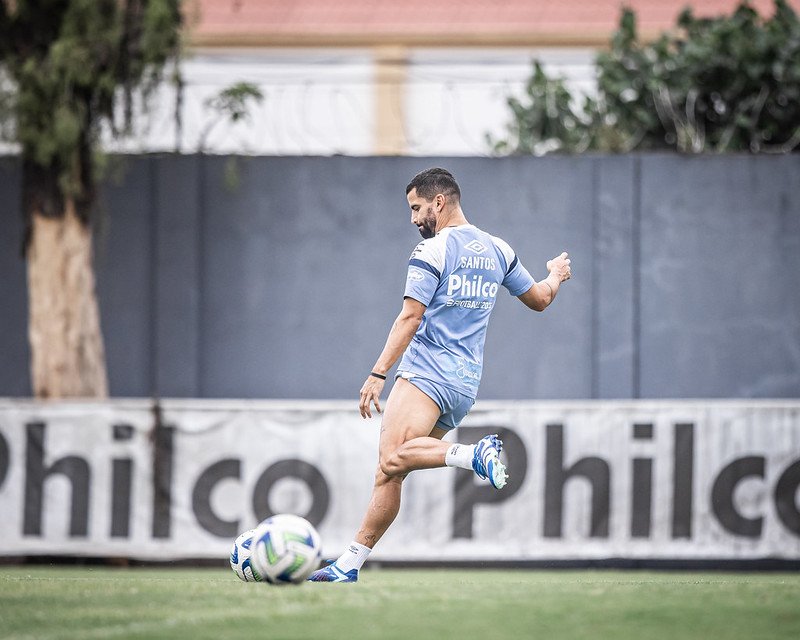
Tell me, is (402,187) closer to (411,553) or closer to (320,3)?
(411,553)

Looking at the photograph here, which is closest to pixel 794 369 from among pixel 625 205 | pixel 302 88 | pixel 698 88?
pixel 625 205

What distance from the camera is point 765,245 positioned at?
13.2 metres

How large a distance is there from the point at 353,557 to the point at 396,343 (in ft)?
3.96

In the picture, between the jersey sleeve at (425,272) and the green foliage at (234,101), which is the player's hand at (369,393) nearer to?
the jersey sleeve at (425,272)

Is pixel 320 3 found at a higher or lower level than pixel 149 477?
higher

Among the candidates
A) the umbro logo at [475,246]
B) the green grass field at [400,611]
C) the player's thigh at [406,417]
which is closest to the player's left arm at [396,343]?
the player's thigh at [406,417]

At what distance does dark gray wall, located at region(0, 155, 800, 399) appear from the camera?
13.2 m

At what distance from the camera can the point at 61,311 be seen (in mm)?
12320

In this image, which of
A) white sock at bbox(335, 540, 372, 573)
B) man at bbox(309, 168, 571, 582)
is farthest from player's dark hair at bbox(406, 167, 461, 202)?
white sock at bbox(335, 540, 372, 573)

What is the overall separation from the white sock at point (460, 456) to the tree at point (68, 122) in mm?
6329

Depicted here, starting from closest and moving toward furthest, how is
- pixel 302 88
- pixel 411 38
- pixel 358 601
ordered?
pixel 358 601, pixel 302 88, pixel 411 38

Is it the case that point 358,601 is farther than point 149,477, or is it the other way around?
point 149,477

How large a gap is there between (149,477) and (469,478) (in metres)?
2.64

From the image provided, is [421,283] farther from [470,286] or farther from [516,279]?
[516,279]
